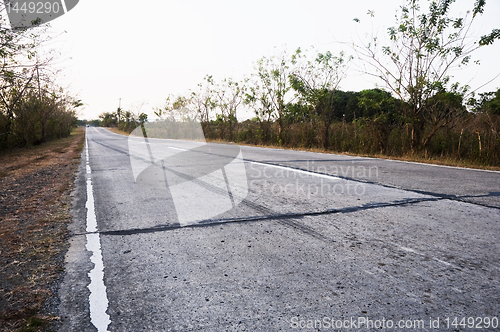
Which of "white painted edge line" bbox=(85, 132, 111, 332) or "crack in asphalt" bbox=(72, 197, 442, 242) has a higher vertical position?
"crack in asphalt" bbox=(72, 197, 442, 242)

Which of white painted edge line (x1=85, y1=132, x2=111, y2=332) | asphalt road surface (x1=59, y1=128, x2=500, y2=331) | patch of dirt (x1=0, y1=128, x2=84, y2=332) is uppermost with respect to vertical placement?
asphalt road surface (x1=59, y1=128, x2=500, y2=331)

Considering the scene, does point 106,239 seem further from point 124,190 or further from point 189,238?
point 124,190

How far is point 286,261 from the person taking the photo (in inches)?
98.0

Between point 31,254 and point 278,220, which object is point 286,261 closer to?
point 278,220

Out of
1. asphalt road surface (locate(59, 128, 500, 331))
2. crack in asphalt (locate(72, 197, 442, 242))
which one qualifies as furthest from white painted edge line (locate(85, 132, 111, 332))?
crack in asphalt (locate(72, 197, 442, 242))

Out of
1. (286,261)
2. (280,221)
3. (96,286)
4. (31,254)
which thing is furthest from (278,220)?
(31,254)

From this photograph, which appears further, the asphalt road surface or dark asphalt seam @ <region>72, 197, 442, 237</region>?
dark asphalt seam @ <region>72, 197, 442, 237</region>

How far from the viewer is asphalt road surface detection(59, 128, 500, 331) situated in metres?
1.81

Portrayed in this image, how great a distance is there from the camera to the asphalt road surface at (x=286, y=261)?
1807 millimetres

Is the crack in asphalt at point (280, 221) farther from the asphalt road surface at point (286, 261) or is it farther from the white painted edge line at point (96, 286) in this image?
the white painted edge line at point (96, 286)

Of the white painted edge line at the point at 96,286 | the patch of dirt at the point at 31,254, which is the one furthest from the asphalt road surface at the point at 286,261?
the patch of dirt at the point at 31,254

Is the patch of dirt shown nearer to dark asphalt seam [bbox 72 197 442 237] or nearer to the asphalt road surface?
the asphalt road surface

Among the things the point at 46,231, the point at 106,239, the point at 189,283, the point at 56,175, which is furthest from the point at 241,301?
the point at 56,175

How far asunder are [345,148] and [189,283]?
11750 mm
